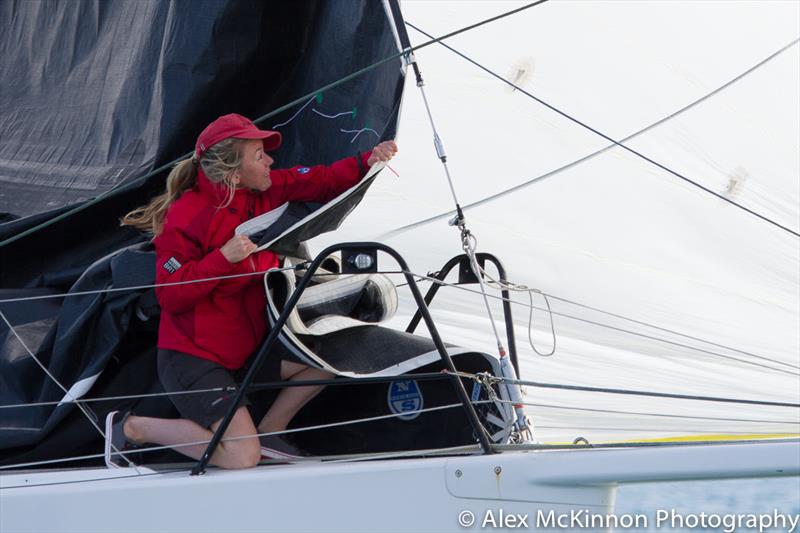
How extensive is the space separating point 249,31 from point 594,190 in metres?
0.85

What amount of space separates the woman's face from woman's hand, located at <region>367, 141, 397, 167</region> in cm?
19

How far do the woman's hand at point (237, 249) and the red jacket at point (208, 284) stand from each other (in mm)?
11

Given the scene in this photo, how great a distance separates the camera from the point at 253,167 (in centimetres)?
205

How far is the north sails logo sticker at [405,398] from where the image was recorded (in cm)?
208

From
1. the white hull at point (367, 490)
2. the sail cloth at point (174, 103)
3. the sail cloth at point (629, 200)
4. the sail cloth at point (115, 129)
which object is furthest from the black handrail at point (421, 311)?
the sail cloth at point (629, 200)

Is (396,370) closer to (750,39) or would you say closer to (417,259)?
(417,259)

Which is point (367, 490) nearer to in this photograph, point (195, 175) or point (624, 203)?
point (195, 175)

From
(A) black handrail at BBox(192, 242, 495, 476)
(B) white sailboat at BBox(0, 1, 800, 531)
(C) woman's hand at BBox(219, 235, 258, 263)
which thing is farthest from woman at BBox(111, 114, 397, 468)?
(B) white sailboat at BBox(0, 1, 800, 531)

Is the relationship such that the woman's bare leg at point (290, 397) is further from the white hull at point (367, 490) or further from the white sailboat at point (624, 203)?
the white sailboat at point (624, 203)

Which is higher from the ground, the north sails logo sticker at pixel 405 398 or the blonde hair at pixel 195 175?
the blonde hair at pixel 195 175

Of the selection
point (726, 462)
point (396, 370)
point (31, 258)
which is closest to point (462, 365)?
point (396, 370)

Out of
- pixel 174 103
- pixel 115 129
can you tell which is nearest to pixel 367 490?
pixel 174 103

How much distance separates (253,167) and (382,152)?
24cm

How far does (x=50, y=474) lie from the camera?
199 cm
